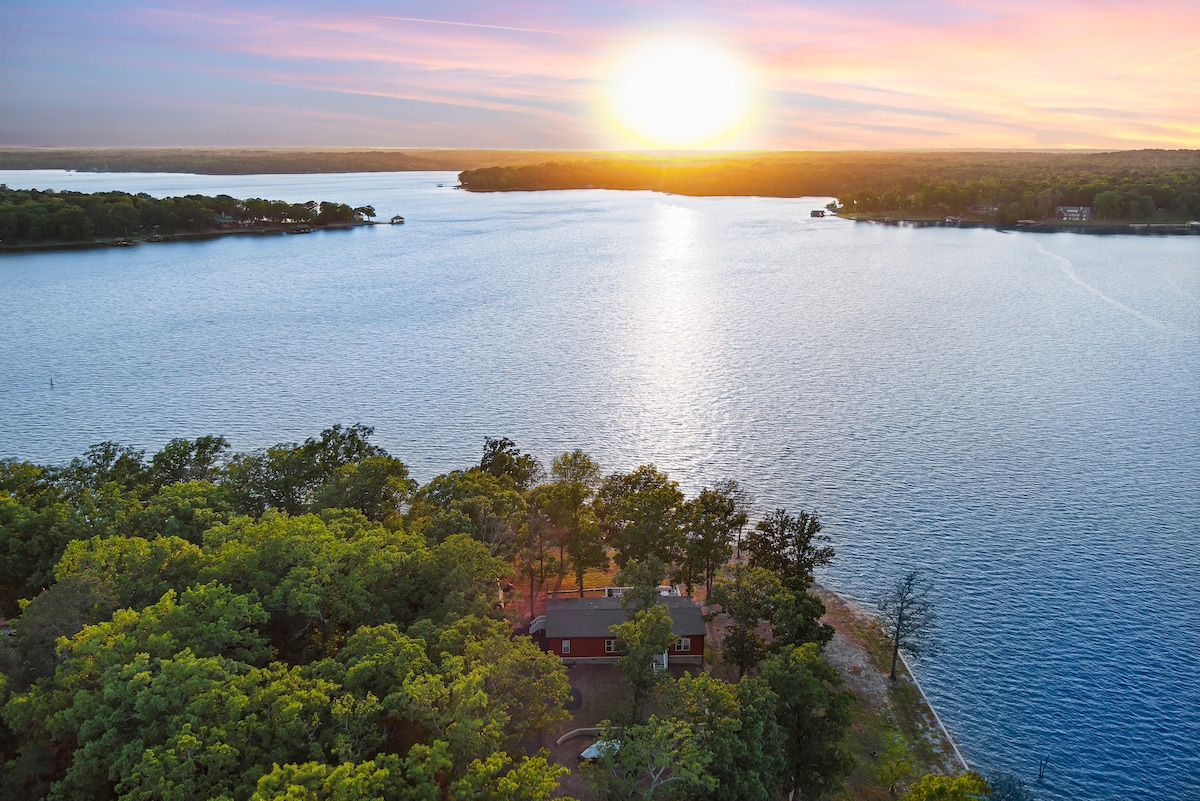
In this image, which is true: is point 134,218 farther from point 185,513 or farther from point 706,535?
point 706,535

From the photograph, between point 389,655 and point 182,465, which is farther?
point 182,465

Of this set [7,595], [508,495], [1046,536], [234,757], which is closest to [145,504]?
[7,595]

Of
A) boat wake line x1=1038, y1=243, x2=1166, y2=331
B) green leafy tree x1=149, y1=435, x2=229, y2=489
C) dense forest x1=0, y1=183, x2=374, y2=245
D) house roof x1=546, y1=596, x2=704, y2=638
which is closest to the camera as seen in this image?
house roof x1=546, y1=596, x2=704, y2=638

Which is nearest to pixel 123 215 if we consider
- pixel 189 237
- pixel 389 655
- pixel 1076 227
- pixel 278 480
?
pixel 189 237

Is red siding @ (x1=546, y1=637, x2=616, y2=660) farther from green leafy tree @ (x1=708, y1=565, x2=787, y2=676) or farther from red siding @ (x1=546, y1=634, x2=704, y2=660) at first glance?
green leafy tree @ (x1=708, y1=565, x2=787, y2=676)

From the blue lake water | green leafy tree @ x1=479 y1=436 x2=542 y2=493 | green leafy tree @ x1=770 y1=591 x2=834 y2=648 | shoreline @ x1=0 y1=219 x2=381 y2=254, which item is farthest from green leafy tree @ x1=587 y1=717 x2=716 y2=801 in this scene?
shoreline @ x1=0 y1=219 x2=381 y2=254

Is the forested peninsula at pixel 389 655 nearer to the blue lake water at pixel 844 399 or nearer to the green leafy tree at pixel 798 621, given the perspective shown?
the green leafy tree at pixel 798 621
